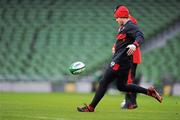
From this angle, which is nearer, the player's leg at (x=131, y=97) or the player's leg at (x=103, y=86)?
the player's leg at (x=103, y=86)

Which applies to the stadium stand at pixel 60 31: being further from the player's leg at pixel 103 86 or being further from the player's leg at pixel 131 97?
the player's leg at pixel 103 86

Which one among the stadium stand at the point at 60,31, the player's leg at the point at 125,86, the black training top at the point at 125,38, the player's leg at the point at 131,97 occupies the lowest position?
the stadium stand at the point at 60,31

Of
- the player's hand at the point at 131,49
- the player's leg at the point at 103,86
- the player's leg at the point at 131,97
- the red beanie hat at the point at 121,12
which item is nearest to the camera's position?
the player's hand at the point at 131,49

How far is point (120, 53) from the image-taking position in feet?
35.8

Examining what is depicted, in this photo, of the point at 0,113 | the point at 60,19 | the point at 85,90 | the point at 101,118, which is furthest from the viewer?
the point at 60,19

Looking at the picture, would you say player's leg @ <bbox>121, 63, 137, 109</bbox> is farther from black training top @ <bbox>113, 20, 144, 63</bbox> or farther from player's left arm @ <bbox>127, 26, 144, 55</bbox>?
player's left arm @ <bbox>127, 26, 144, 55</bbox>

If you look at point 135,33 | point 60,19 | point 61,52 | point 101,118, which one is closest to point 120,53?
point 135,33

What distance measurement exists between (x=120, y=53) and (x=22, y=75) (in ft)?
50.6

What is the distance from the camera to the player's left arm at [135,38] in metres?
10.5

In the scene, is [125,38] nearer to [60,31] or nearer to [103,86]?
[103,86]

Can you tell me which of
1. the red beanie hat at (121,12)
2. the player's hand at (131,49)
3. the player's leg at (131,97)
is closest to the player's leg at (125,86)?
the player's hand at (131,49)

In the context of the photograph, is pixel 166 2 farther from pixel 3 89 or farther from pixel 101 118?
pixel 101 118

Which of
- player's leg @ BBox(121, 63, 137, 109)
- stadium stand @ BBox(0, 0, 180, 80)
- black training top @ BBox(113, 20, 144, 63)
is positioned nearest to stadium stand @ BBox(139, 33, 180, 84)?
stadium stand @ BBox(0, 0, 180, 80)

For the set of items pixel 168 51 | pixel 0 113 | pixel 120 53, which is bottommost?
pixel 168 51
